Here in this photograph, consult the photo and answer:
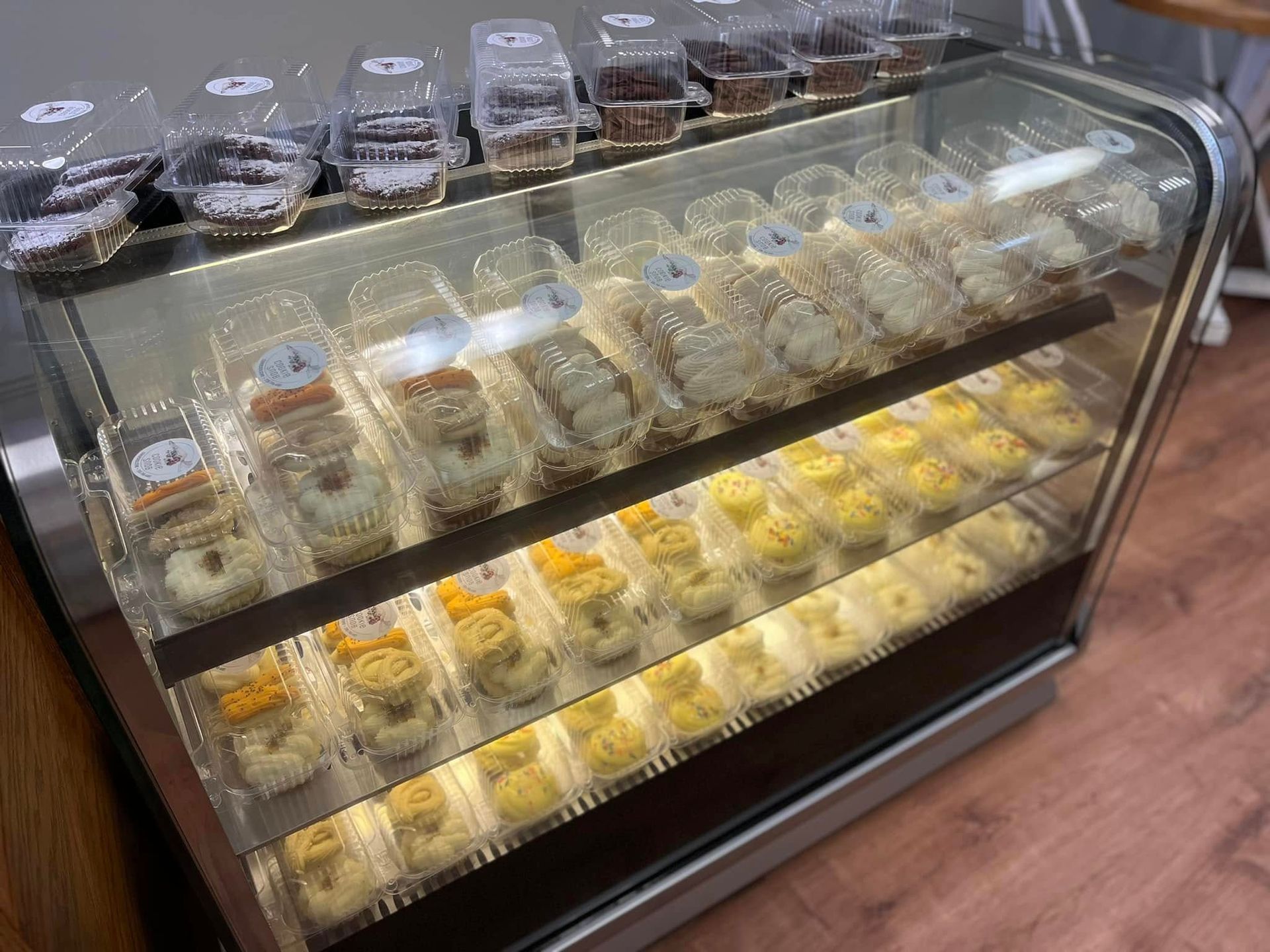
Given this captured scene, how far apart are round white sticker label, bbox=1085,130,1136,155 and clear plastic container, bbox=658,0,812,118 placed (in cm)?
54

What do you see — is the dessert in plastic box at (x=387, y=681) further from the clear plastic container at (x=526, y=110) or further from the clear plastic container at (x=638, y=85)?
the clear plastic container at (x=638, y=85)

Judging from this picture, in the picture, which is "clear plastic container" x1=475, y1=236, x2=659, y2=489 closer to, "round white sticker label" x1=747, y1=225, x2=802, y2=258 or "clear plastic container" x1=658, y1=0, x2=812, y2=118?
Answer: "round white sticker label" x1=747, y1=225, x2=802, y2=258

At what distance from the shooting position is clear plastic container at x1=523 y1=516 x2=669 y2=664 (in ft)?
4.78

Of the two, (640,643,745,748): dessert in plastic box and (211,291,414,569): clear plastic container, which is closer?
(211,291,414,569): clear plastic container

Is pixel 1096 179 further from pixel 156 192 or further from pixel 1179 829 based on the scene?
pixel 156 192

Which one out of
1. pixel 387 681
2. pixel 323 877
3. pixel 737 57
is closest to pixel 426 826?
pixel 323 877

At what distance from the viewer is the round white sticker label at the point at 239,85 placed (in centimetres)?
135

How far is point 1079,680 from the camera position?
2.26m

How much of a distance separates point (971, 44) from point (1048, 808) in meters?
1.58

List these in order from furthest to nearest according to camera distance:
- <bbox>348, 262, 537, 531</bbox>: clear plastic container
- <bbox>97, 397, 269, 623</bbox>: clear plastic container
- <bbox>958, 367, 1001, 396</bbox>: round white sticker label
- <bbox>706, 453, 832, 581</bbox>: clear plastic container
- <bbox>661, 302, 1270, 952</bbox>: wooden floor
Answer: <bbox>958, 367, 1001, 396</bbox>: round white sticker label
<bbox>661, 302, 1270, 952</bbox>: wooden floor
<bbox>706, 453, 832, 581</bbox>: clear plastic container
<bbox>348, 262, 537, 531</bbox>: clear plastic container
<bbox>97, 397, 269, 623</bbox>: clear plastic container

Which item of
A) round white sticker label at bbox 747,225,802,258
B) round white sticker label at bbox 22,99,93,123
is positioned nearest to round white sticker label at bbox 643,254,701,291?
round white sticker label at bbox 747,225,802,258

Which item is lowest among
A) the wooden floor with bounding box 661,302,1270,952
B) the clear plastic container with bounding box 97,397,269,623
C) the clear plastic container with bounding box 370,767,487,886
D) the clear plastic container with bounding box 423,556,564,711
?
the wooden floor with bounding box 661,302,1270,952

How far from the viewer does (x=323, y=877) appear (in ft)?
4.62

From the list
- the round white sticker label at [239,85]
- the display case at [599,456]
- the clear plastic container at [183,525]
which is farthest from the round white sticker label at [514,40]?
the clear plastic container at [183,525]
